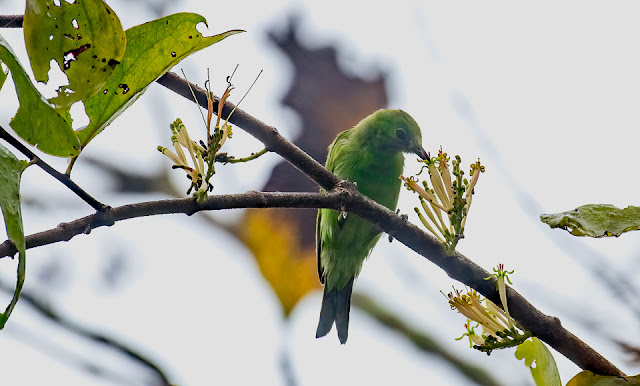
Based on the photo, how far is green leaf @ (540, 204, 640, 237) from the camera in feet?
5.11

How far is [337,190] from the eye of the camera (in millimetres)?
2088

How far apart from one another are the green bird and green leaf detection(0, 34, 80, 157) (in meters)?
3.35

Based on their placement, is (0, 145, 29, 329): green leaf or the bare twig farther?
the bare twig

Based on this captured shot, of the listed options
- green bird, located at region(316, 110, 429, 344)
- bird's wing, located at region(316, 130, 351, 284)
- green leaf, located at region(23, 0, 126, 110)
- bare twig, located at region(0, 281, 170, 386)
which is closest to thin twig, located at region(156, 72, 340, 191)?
green leaf, located at region(23, 0, 126, 110)

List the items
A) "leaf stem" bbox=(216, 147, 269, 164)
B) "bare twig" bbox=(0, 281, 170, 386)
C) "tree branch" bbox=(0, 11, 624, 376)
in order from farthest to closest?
1. "bare twig" bbox=(0, 281, 170, 386)
2. "leaf stem" bbox=(216, 147, 269, 164)
3. "tree branch" bbox=(0, 11, 624, 376)

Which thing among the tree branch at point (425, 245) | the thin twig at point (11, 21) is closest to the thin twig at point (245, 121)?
the tree branch at point (425, 245)

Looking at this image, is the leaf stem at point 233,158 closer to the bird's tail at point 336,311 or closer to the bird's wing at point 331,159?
the bird's wing at point 331,159

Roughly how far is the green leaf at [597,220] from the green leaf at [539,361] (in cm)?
37

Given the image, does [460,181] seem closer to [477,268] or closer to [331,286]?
[477,268]

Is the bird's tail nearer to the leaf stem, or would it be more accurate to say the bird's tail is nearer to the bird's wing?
the bird's wing

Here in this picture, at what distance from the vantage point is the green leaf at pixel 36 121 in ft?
4.07

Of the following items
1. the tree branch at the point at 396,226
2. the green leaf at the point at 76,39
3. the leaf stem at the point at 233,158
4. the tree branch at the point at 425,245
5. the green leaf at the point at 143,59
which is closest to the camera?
the green leaf at the point at 76,39

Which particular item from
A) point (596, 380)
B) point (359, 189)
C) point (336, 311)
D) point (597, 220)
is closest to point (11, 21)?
point (597, 220)

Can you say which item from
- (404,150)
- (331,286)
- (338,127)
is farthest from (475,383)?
(338,127)
